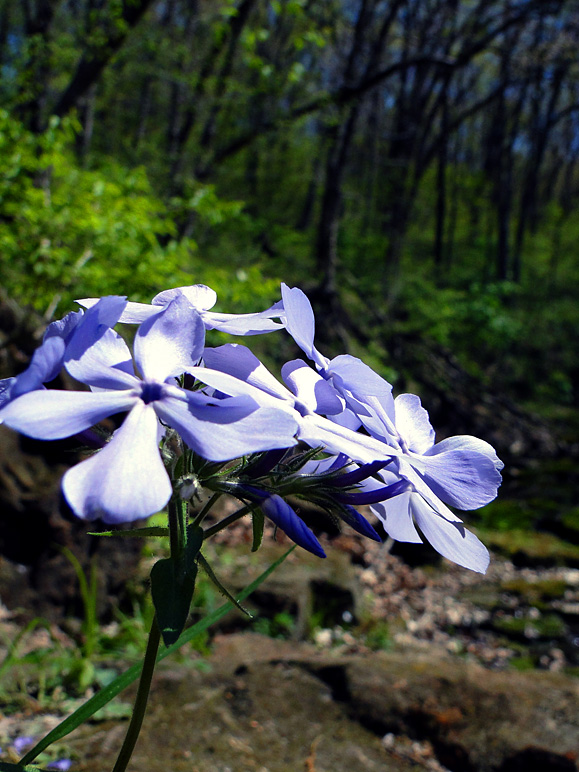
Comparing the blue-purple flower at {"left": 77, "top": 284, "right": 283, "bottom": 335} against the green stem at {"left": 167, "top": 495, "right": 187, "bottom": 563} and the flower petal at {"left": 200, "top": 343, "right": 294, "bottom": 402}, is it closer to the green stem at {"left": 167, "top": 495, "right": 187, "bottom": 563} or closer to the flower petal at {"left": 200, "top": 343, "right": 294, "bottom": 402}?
the flower petal at {"left": 200, "top": 343, "right": 294, "bottom": 402}

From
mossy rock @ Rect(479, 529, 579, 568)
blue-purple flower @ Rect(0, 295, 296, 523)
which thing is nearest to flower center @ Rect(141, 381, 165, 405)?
blue-purple flower @ Rect(0, 295, 296, 523)

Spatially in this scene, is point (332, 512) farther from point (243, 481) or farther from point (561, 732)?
point (561, 732)

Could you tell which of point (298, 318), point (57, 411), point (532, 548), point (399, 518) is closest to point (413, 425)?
point (399, 518)

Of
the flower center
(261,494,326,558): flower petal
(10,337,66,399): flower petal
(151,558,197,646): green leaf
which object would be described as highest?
(10,337,66,399): flower petal

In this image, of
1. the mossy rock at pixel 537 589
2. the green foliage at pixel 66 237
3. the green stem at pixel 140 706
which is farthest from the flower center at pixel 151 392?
the mossy rock at pixel 537 589

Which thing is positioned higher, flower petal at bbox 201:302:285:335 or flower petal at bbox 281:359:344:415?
flower petal at bbox 201:302:285:335

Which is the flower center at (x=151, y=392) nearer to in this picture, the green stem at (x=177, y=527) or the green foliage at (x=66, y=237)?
the green stem at (x=177, y=527)
